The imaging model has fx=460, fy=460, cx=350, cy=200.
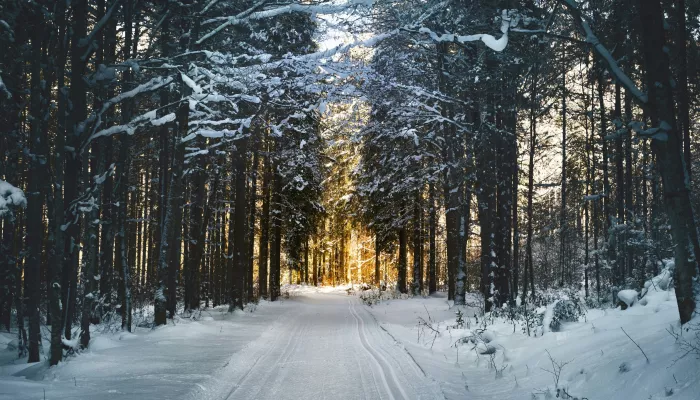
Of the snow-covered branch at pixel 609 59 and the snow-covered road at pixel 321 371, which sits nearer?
the snow-covered branch at pixel 609 59

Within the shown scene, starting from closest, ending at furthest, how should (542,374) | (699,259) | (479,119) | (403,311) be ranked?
→ (699,259) → (542,374) → (479,119) → (403,311)

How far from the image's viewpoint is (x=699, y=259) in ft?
18.3

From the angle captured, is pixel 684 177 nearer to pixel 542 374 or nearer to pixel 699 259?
pixel 699 259

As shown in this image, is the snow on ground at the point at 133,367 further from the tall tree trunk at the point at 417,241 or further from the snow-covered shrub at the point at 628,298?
the tall tree trunk at the point at 417,241

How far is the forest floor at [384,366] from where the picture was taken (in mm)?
5551

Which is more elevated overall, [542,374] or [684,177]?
[684,177]

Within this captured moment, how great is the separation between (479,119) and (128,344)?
41.8ft

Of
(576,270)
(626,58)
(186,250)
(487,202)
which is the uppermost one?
(626,58)

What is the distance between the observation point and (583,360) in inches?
251

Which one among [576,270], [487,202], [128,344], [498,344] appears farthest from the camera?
[576,270]

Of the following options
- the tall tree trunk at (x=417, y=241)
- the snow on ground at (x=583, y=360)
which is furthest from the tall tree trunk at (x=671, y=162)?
the tall tree trunk at (x=417, y=241)

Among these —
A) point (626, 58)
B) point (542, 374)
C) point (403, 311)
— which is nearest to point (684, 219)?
point (542, 374)

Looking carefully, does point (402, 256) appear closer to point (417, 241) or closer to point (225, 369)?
point (417, 241)

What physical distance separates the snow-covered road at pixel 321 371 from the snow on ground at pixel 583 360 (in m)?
0.52
